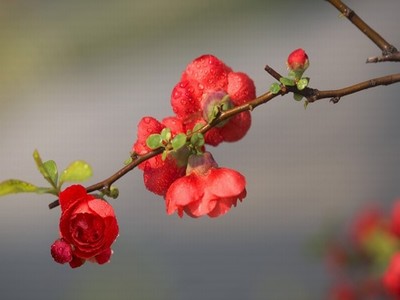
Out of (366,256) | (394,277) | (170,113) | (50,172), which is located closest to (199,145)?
(50,172)

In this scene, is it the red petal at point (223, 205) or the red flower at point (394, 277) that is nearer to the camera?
the red petal at point (223, 205)

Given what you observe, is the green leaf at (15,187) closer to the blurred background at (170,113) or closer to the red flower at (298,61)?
the red flower at (298,61)

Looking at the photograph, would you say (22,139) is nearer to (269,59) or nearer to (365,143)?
(269,59)

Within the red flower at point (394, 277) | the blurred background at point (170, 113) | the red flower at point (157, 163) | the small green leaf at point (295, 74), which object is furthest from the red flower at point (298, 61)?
the blurred background at point (170, 113)

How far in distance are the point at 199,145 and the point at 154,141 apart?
3cm

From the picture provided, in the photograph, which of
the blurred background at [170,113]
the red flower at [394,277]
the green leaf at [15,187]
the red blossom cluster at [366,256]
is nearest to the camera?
the green leaf at [15,187]

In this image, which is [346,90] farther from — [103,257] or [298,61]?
[103,257]

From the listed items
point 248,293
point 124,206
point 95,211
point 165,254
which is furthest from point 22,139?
point 95,211

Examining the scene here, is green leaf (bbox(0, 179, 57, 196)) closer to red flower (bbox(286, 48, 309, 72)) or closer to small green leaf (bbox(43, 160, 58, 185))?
small green leaf (bbox(43, 160, 58, 185))

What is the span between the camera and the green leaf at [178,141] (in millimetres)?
572

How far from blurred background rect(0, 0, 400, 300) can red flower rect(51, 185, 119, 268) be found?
1857 millimetres

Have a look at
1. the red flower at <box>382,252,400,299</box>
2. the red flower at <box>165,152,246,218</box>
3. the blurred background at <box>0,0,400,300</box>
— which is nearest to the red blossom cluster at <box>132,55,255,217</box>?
the red flower at <box>165,152,246,218</box>

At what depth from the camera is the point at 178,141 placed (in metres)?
→ 0.57

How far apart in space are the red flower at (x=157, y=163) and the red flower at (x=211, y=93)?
1 centimetres
